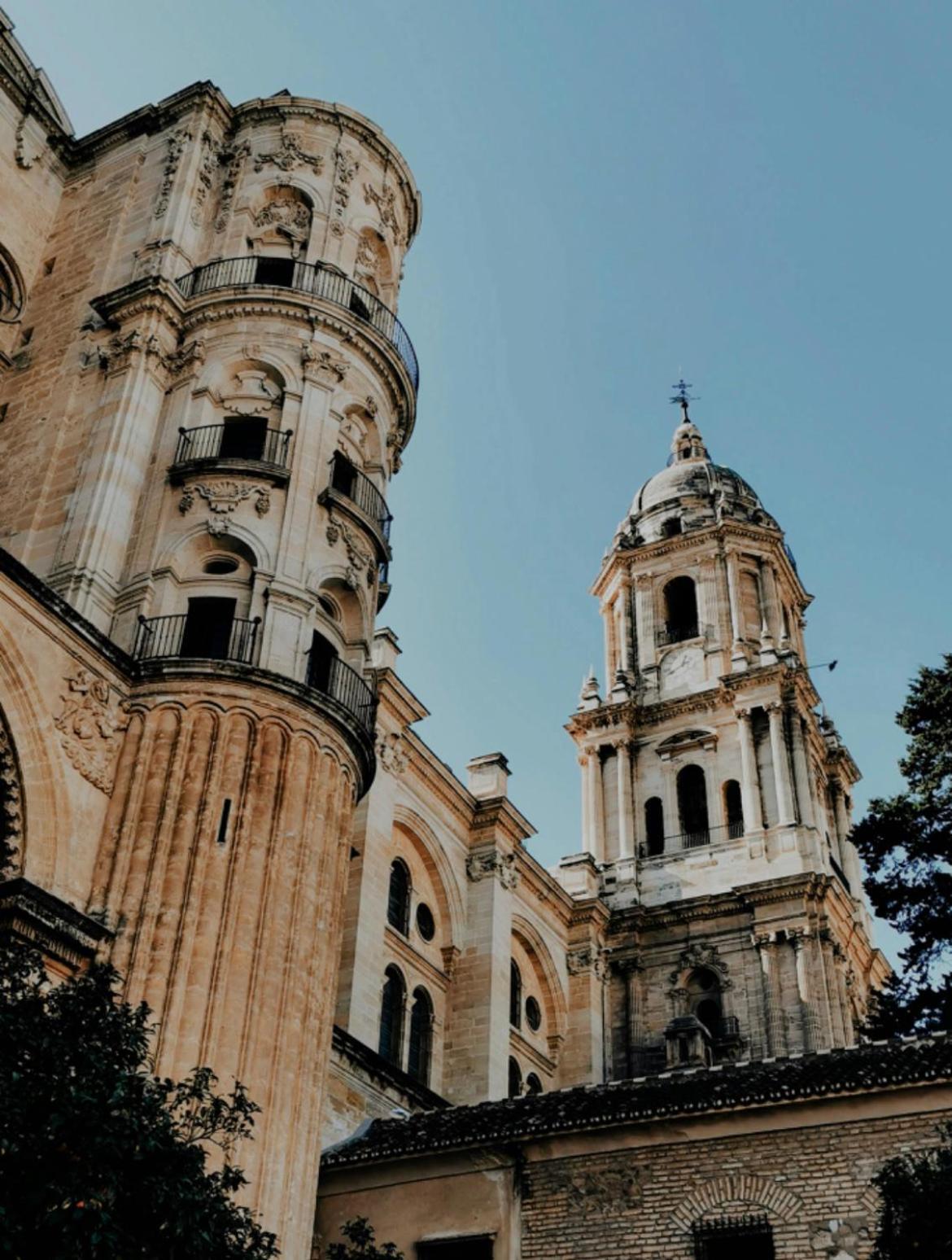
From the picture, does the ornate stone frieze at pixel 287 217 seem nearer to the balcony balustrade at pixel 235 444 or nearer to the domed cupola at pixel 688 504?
the balcony balustrade at pixel 235 444

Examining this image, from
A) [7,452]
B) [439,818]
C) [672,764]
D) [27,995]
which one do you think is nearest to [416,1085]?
[439,818]

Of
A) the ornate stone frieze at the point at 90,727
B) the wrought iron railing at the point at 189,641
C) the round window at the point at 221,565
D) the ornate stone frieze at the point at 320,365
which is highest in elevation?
the ornate stone frieze at the point at 320,365

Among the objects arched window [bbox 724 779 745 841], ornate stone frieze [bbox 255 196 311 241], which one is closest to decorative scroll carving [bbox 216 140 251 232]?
ornate stone frieze [bbox 255 196 311 241]

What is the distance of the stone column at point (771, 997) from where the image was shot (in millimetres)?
38000

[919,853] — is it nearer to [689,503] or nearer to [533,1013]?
[533,1013]

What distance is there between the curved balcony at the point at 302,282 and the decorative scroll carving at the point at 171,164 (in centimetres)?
202

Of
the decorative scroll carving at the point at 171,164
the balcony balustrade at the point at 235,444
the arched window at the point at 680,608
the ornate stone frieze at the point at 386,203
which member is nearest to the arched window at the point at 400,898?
the balcony balustrade at the point at 235,444

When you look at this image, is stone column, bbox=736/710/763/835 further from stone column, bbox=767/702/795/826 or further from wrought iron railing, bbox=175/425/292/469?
wrought iron railing, bbox=175/425/292/469

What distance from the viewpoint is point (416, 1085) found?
93.5ft

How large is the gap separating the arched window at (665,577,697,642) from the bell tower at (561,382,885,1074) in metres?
0.08

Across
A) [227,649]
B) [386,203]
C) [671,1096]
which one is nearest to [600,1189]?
[671,1096]

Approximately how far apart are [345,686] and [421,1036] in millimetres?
11382

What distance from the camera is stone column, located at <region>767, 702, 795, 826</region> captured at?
43062 millimetres

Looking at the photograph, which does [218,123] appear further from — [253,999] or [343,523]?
[253,999]
